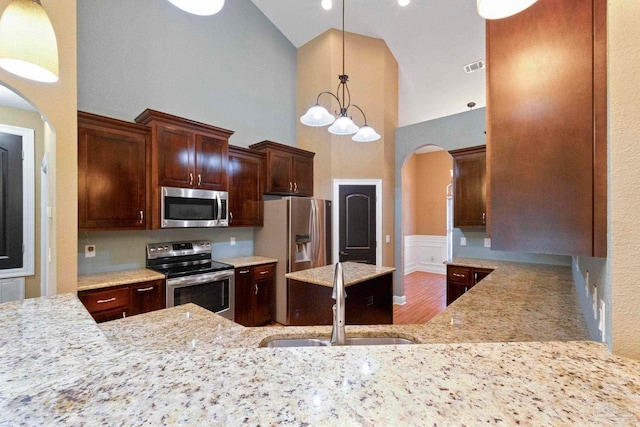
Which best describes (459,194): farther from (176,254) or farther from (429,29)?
(176,254)

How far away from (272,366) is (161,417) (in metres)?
0.23

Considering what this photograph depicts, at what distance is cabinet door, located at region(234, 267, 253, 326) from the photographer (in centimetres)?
337

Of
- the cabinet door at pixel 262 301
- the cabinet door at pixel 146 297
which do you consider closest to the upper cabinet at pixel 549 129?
the cabinet door at pixel 146 297

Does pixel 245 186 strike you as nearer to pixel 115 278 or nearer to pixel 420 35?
pixel 115 278

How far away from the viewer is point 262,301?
11.8ft

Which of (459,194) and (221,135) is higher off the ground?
(221,135)

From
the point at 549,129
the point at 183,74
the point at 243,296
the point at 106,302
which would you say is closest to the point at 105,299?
the point at 106,302

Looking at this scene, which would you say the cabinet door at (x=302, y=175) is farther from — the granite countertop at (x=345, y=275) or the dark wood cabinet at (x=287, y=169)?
the granite countertop at (x=345, y=275)

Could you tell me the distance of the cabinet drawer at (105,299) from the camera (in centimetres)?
234

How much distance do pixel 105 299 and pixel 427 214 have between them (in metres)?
6.73

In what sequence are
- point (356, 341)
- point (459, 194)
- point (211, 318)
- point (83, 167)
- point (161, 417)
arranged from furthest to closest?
point (459, 194) → point (83, 167) → point (211, 318) → point (356, 341) → point (161, 417)

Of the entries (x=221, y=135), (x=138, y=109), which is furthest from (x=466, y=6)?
(x=138, y=109)

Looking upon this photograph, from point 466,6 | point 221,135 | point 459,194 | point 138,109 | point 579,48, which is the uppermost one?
point 466,6

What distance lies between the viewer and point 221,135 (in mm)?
3393
